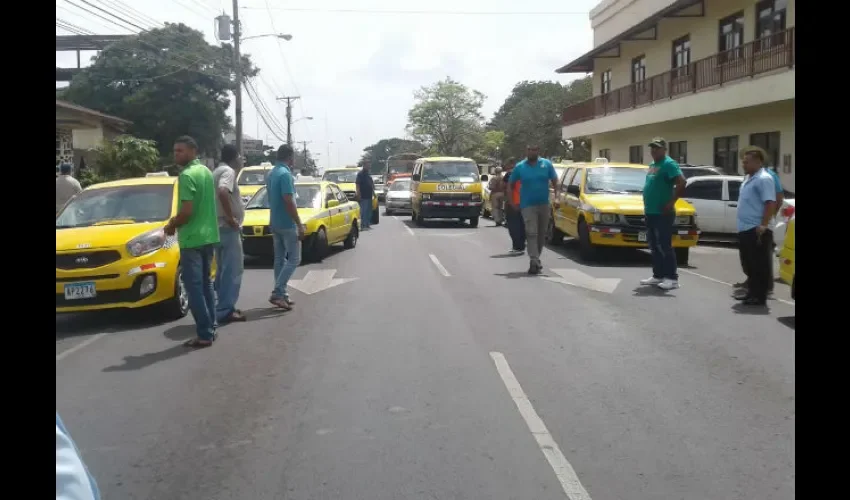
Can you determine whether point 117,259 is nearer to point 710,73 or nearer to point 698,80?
point 710,73

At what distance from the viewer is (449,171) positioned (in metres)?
24.1

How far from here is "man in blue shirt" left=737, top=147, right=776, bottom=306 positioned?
9320mm

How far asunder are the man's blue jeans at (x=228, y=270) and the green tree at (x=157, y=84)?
44.7 m

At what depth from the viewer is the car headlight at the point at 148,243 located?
8.48 metres

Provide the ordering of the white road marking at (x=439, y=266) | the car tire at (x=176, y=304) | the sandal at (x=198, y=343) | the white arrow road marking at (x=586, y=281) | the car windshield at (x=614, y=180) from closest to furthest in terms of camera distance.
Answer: the sandal at (x=198, y=343)
the car tire at (x=176, y=304)
the white arrow road marking at (x=586, y=281)
the white road marking at (x=439, y=266)
the car windshield at (x=614, y=180)

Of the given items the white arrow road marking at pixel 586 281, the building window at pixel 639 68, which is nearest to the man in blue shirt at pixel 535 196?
the white arrow road marking at pixel 586 281

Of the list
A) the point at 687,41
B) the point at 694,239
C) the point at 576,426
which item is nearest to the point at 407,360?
the point at 576,426

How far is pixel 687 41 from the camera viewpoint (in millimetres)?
29391

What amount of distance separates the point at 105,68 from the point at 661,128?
3693 centimetres

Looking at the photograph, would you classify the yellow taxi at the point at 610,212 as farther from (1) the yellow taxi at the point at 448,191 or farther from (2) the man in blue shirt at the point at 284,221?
(1) the yellow taxi at the point at 448,191

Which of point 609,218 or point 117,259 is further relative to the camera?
point 609,218

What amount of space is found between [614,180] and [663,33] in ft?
60.1

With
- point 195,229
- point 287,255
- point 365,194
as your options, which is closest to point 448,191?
point 365,194
